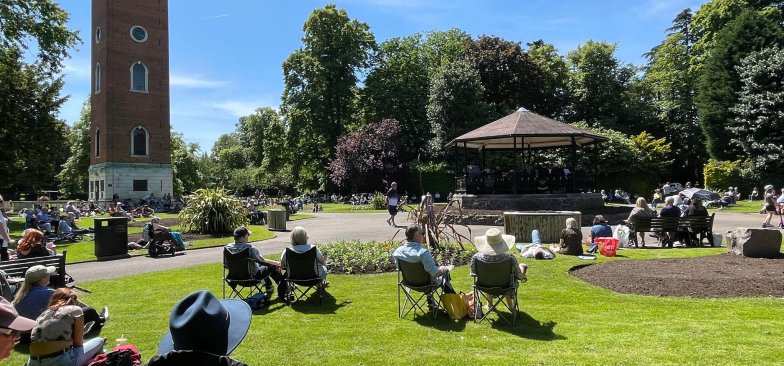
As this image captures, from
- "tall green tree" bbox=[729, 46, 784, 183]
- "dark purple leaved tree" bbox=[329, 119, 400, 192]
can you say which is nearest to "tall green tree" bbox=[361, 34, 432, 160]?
"dark purple leaved tree" bbox=[329, 119, 400, 192]

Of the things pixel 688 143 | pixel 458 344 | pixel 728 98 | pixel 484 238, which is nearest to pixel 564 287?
pixel 484 238

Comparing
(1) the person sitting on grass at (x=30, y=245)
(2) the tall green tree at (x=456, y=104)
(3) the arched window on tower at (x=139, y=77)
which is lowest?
(1) the person sitting on grass at (x=30, y=245)

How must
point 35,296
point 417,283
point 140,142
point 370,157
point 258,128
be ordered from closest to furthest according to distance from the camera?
point 35,296 → point 417,283 → point 370,157 → point 140,142 → point 258,128

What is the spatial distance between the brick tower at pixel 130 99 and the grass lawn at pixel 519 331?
38.5 metres

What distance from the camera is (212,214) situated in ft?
65.1

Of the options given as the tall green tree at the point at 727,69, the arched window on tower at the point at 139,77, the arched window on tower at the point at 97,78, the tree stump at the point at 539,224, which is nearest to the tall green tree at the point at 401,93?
the arched window on tower at the point at 139,77

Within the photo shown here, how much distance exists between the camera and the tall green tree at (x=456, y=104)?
43.1m

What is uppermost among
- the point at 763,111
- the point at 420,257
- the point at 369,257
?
the point at 763,111

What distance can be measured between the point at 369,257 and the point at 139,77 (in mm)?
40042

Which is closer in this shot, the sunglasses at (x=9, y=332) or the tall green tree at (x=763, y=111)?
the sunglasses at (x=9, y=332)

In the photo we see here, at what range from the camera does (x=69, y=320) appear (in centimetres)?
413

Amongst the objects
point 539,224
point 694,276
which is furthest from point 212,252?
point 694,276

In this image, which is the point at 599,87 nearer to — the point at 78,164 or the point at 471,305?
the point at 471,305

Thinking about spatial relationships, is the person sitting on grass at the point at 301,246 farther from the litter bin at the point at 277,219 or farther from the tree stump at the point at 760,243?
the litter bin at the point at 277,219
